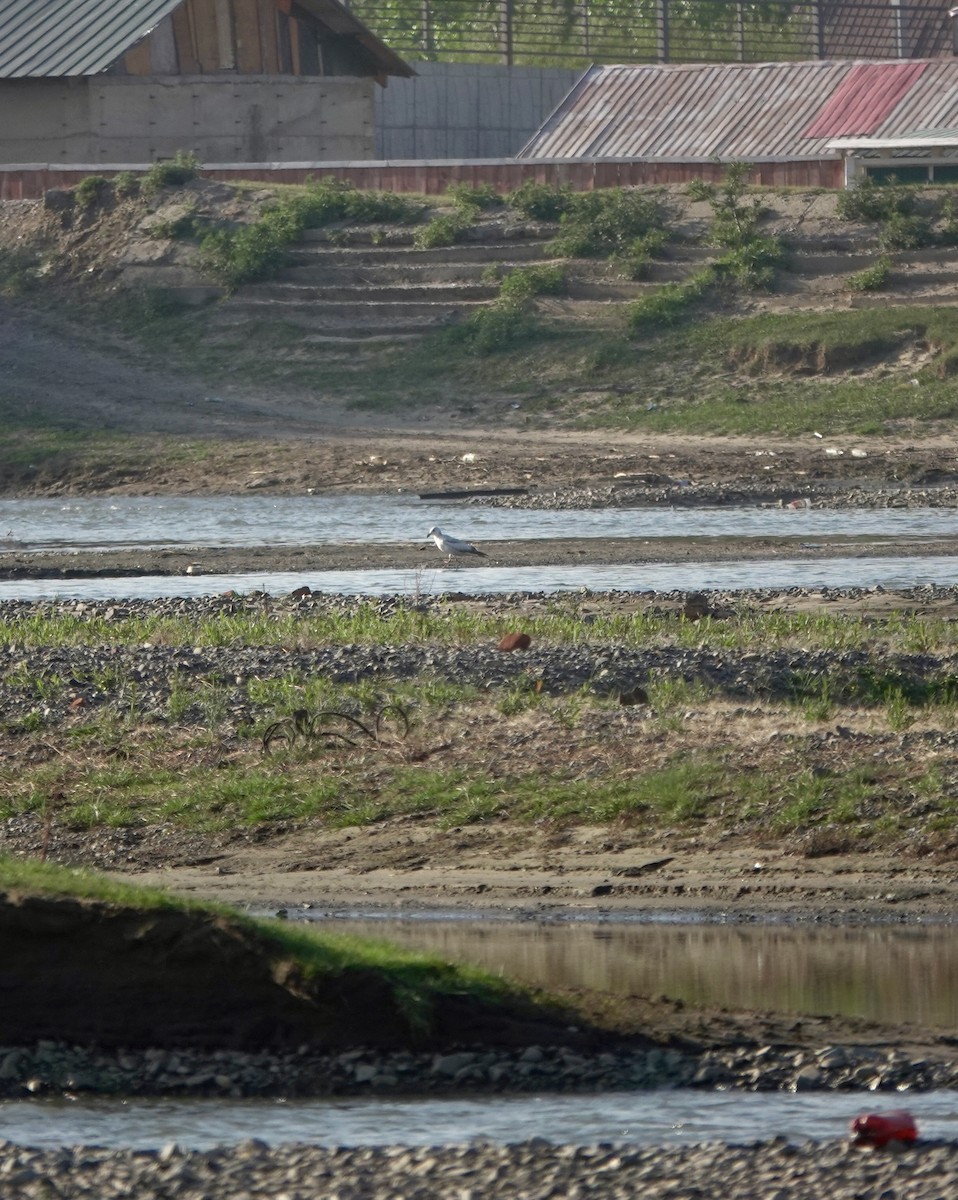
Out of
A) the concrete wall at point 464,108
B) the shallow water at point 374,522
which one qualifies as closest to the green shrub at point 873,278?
the shallow water at point 374,522

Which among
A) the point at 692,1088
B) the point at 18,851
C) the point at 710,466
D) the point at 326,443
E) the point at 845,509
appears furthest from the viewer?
the point at 326,443

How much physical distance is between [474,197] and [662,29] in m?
16.0

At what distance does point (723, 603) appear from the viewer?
1502 cm

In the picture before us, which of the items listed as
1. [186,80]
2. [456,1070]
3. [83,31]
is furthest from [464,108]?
[456,1070]

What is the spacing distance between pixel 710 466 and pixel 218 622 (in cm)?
1115

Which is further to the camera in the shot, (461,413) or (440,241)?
(440,241)

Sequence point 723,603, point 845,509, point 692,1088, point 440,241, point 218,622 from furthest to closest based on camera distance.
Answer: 1. point 440,241
2. point 845,509
3. point 723,603
4. point 218,622
5. point 692,1088

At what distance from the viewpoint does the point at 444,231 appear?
1230 inches

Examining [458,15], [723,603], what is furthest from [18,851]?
[458,15]

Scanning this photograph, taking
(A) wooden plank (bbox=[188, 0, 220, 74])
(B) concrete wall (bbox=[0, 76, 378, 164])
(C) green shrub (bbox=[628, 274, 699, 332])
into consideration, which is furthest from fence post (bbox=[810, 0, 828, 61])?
(C) green shrub (bbox=[628, 274, 699, 332])

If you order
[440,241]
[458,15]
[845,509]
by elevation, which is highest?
[458,15]

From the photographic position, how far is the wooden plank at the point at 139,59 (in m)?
36.2

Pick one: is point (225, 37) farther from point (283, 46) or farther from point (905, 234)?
point (905, 234)

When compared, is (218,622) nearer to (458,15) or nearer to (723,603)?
(723,603)
